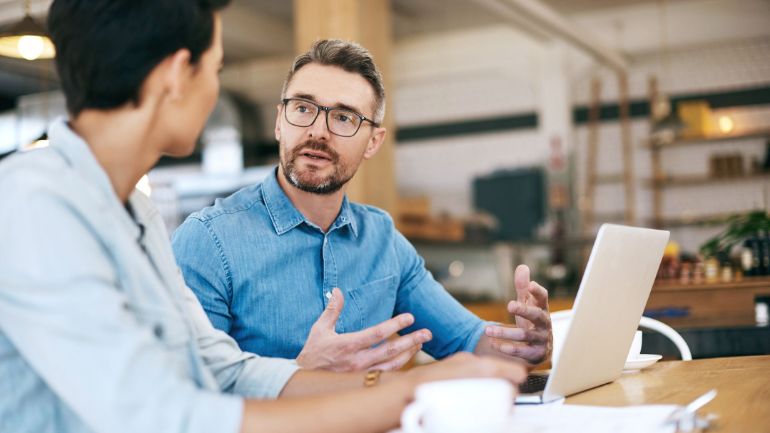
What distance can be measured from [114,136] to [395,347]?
2.09ft

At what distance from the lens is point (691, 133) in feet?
30.5

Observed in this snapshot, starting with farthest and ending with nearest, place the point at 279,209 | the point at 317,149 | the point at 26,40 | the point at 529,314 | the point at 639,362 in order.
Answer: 1. the point at 26,40
2. the point at 317,149
3. the point at 279,209
4. the point at 639,362
5. the point at 529,314

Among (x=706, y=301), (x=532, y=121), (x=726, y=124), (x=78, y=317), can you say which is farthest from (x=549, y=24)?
(x=78, y=317)

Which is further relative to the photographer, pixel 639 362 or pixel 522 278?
pixel 639 362

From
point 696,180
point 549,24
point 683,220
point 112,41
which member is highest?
point 549,24

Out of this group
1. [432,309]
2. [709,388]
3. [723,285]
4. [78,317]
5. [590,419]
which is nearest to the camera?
[78,317]

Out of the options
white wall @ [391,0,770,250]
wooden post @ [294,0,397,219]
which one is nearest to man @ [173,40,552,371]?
wooden post @ [294,0,397,219]

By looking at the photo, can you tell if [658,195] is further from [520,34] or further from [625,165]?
[520,34]

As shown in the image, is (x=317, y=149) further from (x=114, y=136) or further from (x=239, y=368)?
(x=114, y=136)

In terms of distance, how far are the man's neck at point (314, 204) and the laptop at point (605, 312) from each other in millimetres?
706

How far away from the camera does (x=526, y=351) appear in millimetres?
1793

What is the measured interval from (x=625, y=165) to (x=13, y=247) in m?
9.52

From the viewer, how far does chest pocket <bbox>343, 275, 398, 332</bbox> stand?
2.07 m

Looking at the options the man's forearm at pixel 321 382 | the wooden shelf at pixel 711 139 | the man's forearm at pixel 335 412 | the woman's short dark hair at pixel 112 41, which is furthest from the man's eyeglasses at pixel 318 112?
the wooden shelf at pixel 711 139
